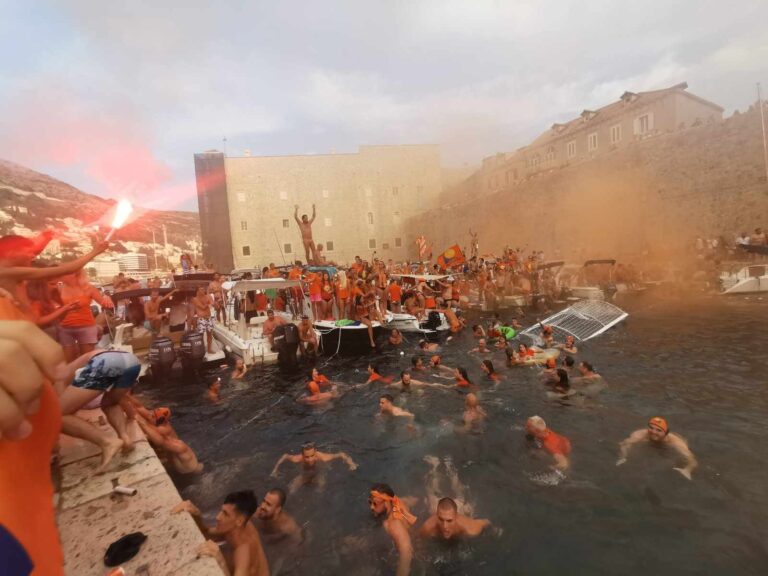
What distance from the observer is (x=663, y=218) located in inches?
1101

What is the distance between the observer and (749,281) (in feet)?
65.0

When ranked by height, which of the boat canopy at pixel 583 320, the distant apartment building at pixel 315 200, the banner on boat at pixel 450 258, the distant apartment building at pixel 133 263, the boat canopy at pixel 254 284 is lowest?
the boat canopy at pixel 583 320

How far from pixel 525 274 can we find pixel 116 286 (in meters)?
20.6

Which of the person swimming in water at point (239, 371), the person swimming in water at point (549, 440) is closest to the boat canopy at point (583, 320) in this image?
the person swimming in water at point (549, 440)

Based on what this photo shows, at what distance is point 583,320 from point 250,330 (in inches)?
513

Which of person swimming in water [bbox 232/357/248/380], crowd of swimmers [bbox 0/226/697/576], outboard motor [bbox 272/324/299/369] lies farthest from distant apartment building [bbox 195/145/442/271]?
crowd of swimmers [bbox 0/226/697/576]

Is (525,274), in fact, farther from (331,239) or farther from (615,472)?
(331,239)

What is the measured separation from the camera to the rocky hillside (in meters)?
45.5

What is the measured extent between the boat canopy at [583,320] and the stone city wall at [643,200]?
1492 cm

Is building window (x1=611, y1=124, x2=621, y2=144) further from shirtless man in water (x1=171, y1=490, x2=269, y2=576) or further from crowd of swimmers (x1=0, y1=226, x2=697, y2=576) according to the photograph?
shirtless man in water (x1=171, y1=490, x2=269, y2=576)

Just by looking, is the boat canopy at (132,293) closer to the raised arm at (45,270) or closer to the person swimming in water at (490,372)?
the raised arm at (45,270)

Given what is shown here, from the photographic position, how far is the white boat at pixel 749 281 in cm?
1977

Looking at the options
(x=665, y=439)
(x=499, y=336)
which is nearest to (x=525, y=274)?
(x=499, y=336)

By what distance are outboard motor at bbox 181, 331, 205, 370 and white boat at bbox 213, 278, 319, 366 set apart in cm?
131
